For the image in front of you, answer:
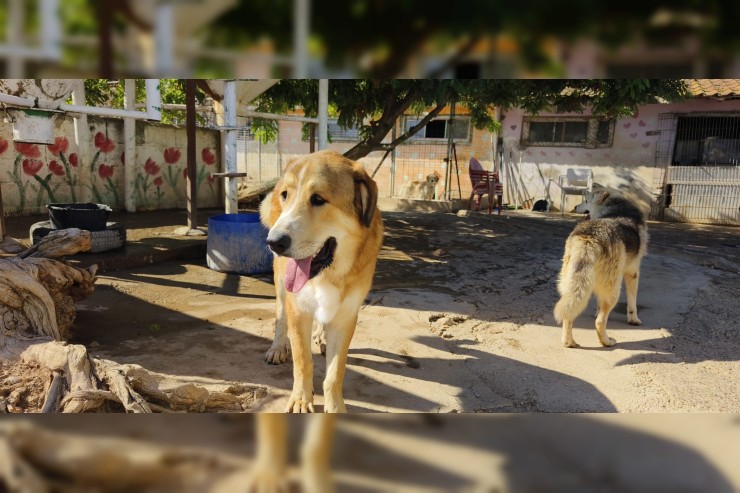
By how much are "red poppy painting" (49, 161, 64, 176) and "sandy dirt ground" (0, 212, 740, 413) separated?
5.48m

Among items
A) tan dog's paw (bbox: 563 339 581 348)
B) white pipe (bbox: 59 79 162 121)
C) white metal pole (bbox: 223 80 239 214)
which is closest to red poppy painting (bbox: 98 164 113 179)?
white pipe (bbox: 59 79 162 121)

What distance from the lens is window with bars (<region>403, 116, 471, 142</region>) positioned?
59.7 feet

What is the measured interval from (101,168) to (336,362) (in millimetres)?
10540

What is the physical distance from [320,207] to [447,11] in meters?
2.08

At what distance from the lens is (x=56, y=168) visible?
10094mm

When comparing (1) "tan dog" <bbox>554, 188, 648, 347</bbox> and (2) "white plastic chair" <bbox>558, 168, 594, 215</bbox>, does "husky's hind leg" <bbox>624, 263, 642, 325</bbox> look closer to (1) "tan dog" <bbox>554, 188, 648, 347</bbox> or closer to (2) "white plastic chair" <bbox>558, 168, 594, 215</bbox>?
(1) "tan dog" <bbox>554, 188, 648, 347</bbox>

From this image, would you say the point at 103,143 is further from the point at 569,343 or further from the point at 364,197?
the point at 569,343

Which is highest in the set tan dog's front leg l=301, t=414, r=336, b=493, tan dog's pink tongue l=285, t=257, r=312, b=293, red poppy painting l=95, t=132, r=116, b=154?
red poppy painting l=95, t=132, r=116, b=154

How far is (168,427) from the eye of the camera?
24.9 inches

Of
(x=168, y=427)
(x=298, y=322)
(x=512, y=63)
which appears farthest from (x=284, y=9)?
(x=298, y=322)

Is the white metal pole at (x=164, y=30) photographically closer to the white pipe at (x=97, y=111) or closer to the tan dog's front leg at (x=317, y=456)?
the tan dog's front leg at (x=317, y=456)

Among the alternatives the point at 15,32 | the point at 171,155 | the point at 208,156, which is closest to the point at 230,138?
the point at 171,155

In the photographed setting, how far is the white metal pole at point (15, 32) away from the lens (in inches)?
21.3

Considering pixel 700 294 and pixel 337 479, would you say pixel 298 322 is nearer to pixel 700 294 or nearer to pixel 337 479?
pixel 337 479
